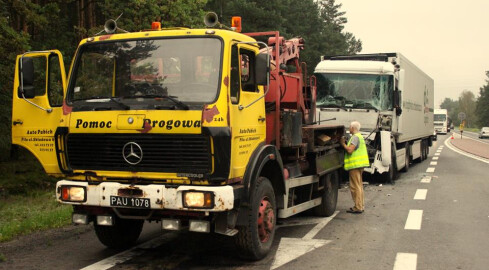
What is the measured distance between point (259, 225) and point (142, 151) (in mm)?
1617

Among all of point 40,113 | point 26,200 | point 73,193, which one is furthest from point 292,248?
point 26,200

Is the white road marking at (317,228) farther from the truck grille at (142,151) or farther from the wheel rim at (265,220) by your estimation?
the truck grille at (142,151)

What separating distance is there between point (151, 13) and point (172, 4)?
752 millimetres

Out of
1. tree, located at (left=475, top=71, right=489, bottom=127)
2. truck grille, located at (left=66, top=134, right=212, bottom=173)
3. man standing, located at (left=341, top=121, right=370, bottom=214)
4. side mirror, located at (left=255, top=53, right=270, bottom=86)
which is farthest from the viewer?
tree, located at (left=475, top=71, right=489, bottom=127)

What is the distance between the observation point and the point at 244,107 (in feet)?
17.5

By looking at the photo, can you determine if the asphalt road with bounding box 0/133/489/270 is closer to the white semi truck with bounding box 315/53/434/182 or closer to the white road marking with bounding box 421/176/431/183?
the white semi truck with bounding box 315/53/434/182

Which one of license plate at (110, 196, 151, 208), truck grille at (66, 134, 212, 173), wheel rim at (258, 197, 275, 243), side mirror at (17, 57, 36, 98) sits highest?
side mirror at (17, 57, 36, 98)

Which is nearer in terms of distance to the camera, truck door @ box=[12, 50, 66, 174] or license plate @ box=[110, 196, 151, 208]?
license plate @ box=[110, 196, 151, 208]

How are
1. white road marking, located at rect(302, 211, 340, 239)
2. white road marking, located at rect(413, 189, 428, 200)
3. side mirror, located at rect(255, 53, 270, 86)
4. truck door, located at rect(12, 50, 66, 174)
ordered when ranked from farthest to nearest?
white road marking, located at rect(413, 189, 428, 200)
white road marking, located at rect(302, 211, 340, 239)
truck door, located at rect(12, 50, 66, 174)
side mirror, located at rect(255, 53, 270, 86)

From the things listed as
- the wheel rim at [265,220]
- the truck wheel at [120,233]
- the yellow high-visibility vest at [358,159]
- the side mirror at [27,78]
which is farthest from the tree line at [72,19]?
the wheel rim at [265,220]

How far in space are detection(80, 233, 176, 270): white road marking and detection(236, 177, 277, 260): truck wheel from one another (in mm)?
1385

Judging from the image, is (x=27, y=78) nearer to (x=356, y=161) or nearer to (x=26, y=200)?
(x=356, y=161)

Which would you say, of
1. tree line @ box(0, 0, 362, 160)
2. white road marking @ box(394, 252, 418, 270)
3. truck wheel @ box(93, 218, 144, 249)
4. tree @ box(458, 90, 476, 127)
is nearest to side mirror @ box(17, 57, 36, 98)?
truck wheel @ box(93, 218, 144, 249)

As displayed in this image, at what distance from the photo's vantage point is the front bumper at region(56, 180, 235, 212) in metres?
4.84
